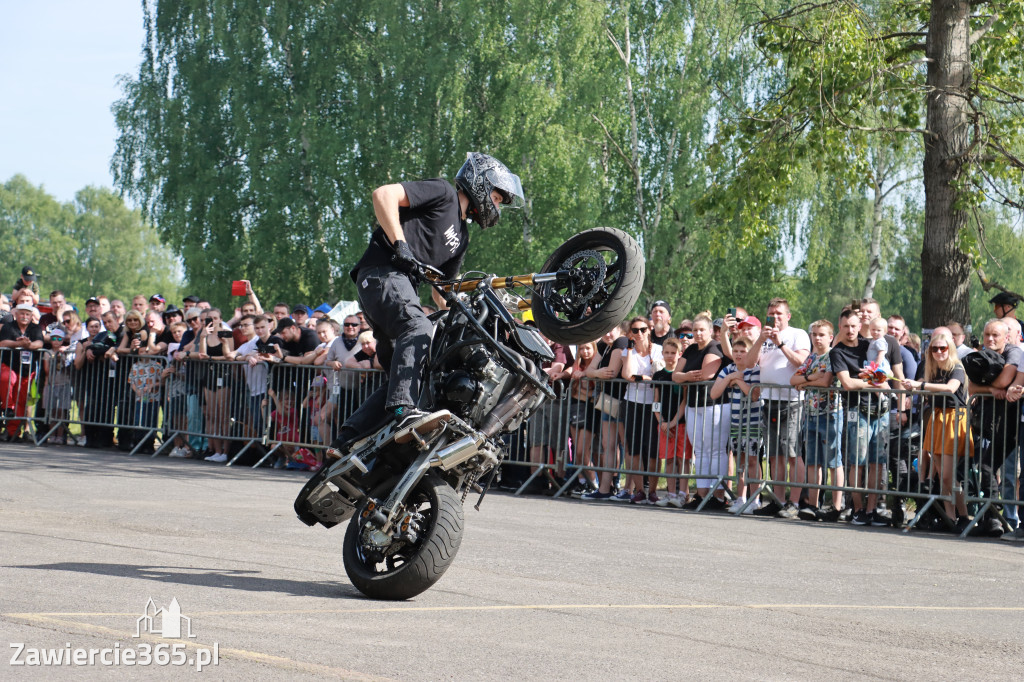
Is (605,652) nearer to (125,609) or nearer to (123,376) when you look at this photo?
(125,609)

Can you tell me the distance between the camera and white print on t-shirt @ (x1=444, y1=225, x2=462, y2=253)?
6.48 m

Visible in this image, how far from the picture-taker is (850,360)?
39.3 feet

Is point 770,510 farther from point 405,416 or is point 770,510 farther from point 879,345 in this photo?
point 405,416

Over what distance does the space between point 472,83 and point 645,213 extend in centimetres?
654

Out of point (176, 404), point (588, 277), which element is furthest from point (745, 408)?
→ point (176, 404)

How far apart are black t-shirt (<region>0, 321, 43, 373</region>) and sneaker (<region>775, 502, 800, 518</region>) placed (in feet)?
35.3

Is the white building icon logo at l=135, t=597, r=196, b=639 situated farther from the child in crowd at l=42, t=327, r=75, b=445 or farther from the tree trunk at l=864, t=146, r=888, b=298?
the tree trunk at l=864, t=146, r=888, b=298

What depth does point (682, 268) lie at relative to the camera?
119 feet

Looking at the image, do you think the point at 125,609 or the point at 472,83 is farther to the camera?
the point at 472,83

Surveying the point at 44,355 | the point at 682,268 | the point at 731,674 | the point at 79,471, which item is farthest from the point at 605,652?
the point at 682,268

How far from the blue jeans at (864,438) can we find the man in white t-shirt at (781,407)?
50 centimetres

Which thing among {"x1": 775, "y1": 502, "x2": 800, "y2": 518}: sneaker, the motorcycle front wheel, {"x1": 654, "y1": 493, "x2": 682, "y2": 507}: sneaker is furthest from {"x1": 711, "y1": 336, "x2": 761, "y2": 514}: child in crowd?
the motorcycle front wheel

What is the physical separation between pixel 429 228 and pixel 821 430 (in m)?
6.59

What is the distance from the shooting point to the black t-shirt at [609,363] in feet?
43.5
